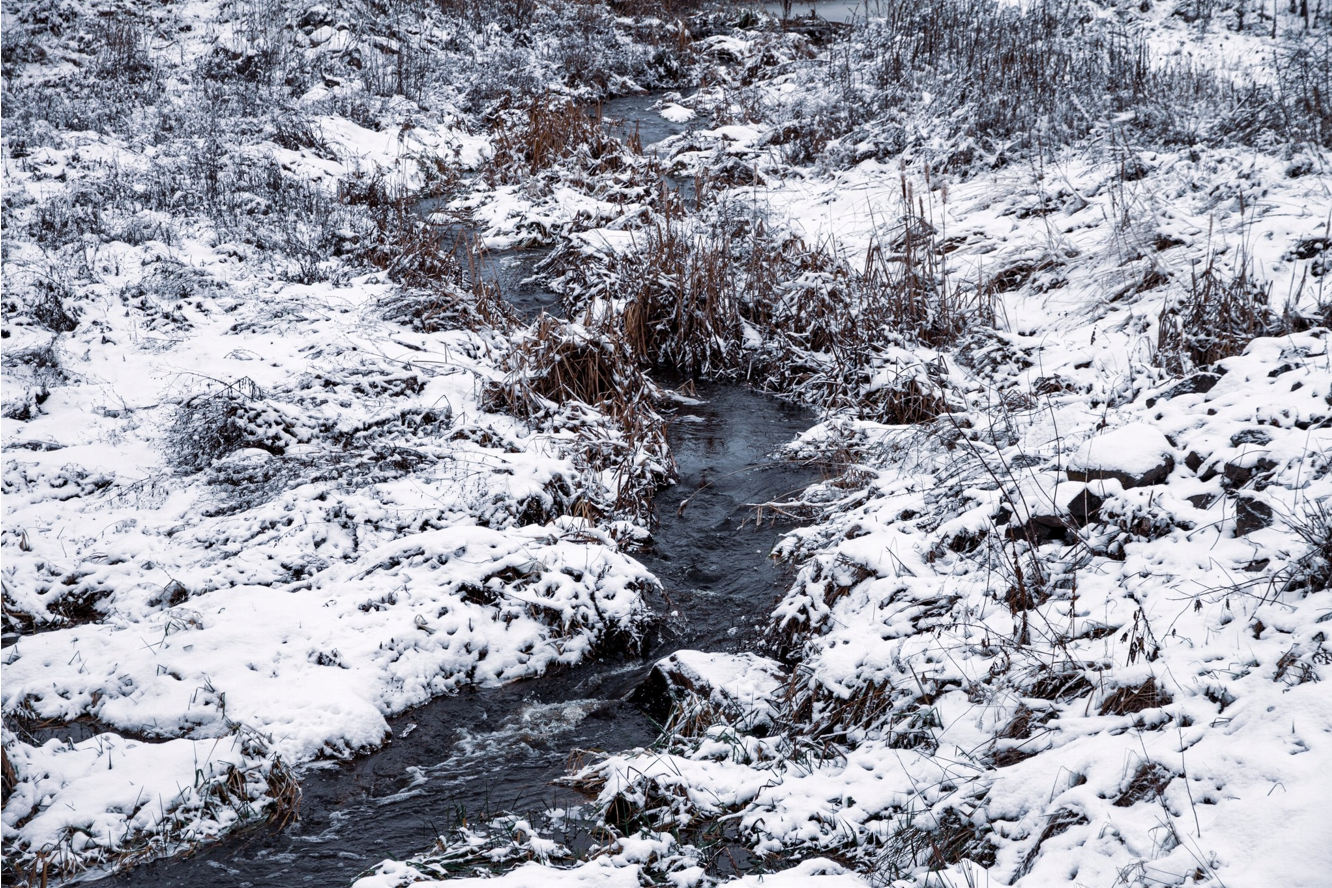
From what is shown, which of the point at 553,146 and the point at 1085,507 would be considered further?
the point at 553,146

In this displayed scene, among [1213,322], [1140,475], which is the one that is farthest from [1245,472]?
[1213,322]

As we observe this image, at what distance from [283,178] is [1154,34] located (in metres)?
11.7

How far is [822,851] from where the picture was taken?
10.8 ft

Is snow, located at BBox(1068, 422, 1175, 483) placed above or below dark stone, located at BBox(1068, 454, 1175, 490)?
above

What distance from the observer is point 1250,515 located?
149 inches

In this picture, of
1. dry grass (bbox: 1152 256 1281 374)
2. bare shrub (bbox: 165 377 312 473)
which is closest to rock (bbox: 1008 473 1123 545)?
dry grass (bbox: 1152 256 1281 374)

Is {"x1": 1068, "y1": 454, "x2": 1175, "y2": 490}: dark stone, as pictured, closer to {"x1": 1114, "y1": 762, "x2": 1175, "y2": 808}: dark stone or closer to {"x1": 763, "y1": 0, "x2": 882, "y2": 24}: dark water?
{"x1": 1114, "y1": 762, "x2": 1175, "y2": 808}: dark stone

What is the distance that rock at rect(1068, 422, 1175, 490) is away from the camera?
167 inches

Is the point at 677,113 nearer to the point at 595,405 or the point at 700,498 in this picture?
the point at 595,405

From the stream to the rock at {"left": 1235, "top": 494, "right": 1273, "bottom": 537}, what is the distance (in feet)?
7.55

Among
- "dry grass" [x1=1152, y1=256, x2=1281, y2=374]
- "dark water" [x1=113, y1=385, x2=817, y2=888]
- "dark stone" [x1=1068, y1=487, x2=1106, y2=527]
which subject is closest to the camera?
"dark water" [x1=113, y1=385, x2=817, y2=888]

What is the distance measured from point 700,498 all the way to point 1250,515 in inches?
130

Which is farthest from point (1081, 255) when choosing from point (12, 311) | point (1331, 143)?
point (12, 311)

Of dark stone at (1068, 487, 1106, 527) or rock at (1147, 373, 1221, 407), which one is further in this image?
rock at (1147, 373, 1221, 407)
